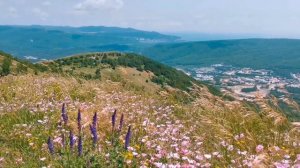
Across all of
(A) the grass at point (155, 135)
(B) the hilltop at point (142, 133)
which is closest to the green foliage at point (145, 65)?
(B) the hilltop at point (142, 133)

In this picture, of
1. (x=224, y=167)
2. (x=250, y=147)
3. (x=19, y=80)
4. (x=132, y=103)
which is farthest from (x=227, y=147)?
(x=19, y=80)

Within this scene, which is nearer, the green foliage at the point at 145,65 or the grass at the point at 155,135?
the grass at the point at 155,135

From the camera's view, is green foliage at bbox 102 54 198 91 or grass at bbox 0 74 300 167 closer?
grass at bbox 0 74 300 167

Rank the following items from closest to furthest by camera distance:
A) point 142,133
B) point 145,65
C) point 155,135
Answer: point 155,135, point 142,133, point 145,65

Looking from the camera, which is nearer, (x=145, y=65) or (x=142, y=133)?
(x=142, y=133)

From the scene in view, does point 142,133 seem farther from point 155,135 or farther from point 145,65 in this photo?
point 145,65

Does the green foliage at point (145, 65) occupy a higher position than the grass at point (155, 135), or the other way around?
the grass at point (155, 135)

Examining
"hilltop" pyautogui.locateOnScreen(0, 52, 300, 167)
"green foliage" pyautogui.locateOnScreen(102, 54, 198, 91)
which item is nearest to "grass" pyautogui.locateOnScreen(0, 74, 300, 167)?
"hilltop" pyautogui.locateOnScreen(0, 52, 300, 167)

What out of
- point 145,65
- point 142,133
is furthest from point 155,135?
point 145,65

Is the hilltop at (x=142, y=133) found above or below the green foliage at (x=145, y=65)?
above

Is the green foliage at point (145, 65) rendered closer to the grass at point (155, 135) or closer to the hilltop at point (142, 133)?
the hilltop at point (142, 133)

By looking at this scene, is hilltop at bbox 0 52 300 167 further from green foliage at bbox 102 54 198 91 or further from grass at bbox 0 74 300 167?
green foliage at bbox 102 54 198 91
